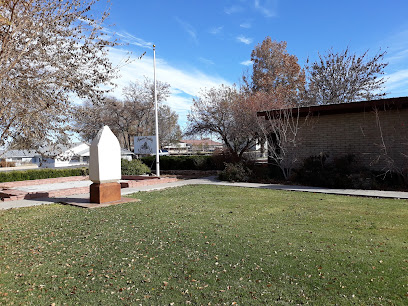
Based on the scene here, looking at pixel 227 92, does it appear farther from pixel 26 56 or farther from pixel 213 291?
pixel 213 291

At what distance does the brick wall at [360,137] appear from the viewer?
12992 mm

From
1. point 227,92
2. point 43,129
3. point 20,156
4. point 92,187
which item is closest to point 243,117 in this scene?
point 227,92

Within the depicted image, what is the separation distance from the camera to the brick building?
12.9 meters

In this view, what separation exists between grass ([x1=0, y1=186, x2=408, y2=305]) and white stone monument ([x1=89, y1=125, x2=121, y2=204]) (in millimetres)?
1275

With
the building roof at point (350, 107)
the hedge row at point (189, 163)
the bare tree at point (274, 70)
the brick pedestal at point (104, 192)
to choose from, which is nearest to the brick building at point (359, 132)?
the building roof at point (350, 107)

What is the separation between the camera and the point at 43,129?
841cm

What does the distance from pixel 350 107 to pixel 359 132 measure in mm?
1264

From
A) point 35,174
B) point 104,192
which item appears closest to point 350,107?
point 104,192

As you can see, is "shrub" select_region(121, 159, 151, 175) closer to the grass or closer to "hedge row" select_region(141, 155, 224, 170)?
"hedge row" select_region(141, 155, 224, 170)

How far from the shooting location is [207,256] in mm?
4750

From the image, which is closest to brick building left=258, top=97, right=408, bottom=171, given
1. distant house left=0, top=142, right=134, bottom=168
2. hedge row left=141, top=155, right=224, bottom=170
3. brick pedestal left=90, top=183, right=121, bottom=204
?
hedge row left=141, top=155, right=224, bottom=170

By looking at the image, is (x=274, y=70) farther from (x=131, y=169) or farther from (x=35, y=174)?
(x=35, y=174)

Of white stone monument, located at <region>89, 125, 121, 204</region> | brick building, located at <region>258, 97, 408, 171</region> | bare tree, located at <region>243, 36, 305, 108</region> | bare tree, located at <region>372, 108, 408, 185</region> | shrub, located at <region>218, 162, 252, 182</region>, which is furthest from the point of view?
bare tree, located at <region>243, 36, 305, 108</region>

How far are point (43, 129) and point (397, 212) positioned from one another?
9.41 meters
